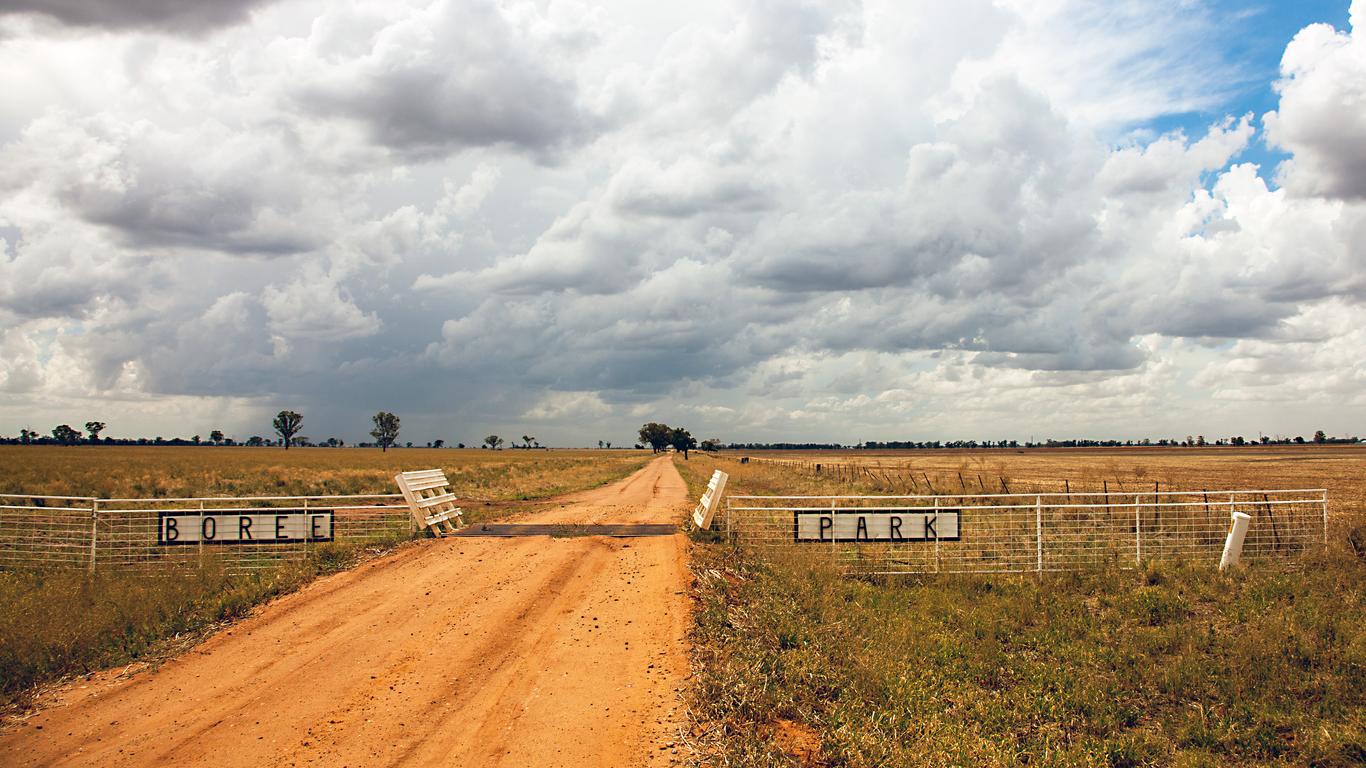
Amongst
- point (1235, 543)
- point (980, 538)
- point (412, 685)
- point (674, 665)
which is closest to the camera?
point (412, 685)

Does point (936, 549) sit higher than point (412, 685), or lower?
higher

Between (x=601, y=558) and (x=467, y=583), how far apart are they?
247 cm

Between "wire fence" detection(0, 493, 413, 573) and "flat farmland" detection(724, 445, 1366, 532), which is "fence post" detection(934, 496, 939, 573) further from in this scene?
"wire fence" detection(0, 493, 413, 573)

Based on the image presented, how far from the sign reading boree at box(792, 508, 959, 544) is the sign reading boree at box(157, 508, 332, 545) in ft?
28.9

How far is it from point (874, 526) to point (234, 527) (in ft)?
36.7

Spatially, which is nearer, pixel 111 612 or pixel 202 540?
pixel 111 612

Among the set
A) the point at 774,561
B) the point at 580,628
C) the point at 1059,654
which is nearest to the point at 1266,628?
the point at 1059,654

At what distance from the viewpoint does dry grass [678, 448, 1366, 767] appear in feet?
23.0

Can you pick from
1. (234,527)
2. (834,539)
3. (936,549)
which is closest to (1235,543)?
(936,549)

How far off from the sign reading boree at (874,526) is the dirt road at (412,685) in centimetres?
320

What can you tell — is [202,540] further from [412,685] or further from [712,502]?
[712,502]

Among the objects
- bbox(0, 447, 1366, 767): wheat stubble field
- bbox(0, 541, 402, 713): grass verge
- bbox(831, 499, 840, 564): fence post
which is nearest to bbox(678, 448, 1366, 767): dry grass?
bbox(0, 447, 1366, 767): wheat stubble field

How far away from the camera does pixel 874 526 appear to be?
13.6m

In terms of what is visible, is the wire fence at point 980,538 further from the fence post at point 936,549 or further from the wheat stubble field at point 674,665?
the wheat stubble field at point 674,665
